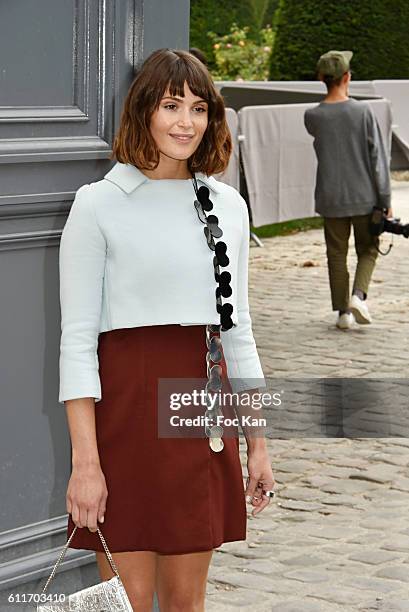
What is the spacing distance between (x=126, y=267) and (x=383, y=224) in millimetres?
6467

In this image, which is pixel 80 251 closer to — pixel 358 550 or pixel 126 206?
pixel 126 206

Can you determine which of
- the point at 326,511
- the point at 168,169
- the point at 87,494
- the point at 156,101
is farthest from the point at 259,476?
the point at 326,511

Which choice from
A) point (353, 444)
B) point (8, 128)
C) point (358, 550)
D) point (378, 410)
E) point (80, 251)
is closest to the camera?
point (80, 251)

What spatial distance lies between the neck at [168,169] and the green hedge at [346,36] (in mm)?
19143

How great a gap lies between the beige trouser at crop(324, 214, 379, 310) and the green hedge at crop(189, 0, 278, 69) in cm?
1852

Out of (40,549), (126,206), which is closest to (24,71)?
(126,206)

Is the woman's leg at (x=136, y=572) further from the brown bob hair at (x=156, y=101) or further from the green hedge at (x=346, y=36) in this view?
the green hedge at (x=346, y=36)

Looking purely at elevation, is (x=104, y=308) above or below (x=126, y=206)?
below

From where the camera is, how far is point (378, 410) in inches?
277

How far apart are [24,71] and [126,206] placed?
677 millimetres

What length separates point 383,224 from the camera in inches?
355

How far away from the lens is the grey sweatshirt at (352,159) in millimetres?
8953

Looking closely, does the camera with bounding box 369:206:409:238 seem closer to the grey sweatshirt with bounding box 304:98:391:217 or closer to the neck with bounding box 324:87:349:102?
the grey sweatshirt with bounding box 304:98:391:217

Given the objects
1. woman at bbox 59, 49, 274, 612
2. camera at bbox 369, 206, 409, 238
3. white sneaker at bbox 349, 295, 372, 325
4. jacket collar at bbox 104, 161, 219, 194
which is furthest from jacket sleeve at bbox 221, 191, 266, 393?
white sneaker at bbox 349, 295, 372, 325
